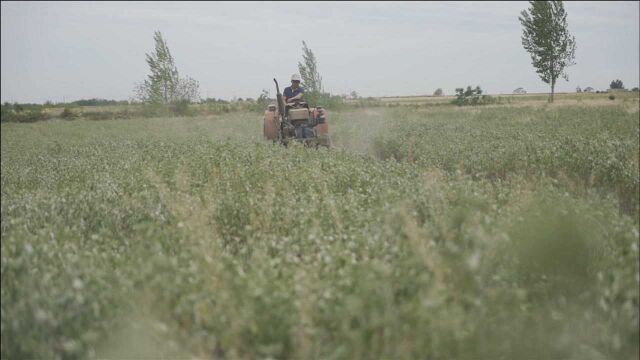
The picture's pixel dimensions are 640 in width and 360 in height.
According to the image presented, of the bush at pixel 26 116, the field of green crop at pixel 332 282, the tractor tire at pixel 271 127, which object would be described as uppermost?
the bush at pixel 26 116

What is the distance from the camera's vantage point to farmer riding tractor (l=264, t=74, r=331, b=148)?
1349 centimetres

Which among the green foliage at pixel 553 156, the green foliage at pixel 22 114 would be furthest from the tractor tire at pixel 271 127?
the green foliage at pixel 22 114

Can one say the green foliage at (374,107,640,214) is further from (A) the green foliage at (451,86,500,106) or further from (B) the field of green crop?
(A) the green foliage at (451,86,500,106)

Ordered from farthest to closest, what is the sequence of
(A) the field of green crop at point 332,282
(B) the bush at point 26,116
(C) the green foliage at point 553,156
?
(B) the bush at point 26,116 → (C) the green foliage at point 553,156 → (A) the field of green crop at point 332,282

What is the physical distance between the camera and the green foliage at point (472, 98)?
54344 mm

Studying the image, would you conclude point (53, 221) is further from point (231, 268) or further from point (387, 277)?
point (387, 277)

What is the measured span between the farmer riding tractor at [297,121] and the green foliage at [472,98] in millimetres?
42280

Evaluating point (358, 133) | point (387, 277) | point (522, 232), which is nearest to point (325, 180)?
point (522, 232)

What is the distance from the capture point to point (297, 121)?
13.8m

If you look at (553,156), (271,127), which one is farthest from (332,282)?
(271,127)

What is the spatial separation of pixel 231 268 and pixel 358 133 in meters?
16.8

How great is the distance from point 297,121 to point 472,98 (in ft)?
149

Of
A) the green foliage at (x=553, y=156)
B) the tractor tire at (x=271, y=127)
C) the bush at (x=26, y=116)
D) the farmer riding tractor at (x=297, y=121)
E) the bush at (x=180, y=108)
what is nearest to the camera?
the green foliage at (x=553, y=156)

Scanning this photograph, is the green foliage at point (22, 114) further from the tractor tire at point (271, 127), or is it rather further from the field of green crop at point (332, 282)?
the field of green crop at point (332, 282)
